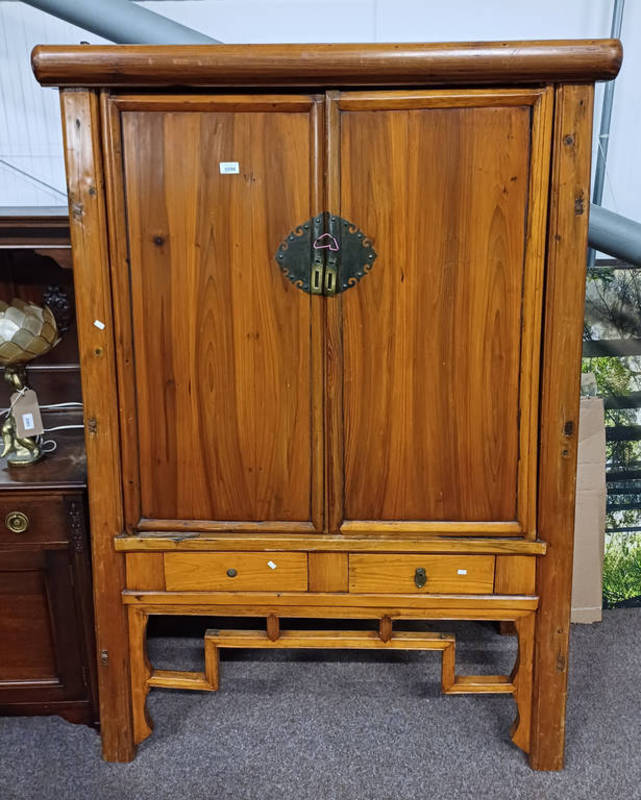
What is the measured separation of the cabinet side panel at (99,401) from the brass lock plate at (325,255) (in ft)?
1.47

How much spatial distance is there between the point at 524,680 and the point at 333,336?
1065mm

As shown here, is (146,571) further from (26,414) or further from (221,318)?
(221,318)

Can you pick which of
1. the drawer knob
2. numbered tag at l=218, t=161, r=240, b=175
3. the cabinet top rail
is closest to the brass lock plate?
numbered tag at l=218, t=161, r=240, b=175

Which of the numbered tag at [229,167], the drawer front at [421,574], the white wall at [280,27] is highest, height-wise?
the white wall at [280,27]

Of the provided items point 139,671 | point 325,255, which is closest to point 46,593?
point 139,671

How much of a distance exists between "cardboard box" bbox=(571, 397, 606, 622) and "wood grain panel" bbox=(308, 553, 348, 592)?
42.4 inches

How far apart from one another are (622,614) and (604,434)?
2.36 feet

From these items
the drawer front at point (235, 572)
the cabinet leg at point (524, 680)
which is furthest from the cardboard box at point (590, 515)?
the drawer front at point (235, 572)

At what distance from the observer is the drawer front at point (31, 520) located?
195 cm

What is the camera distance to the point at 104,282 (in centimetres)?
172

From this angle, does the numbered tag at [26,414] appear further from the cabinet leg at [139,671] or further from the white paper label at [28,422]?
the cabinet leg at [139,671]

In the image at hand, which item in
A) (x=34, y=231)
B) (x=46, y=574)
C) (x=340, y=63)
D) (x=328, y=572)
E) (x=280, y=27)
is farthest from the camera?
(x=280, y=27)

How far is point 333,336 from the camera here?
1739 mm

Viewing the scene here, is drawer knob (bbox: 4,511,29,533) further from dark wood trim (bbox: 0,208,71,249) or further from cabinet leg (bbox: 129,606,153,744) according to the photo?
dark wood trim (bbox: 0,208,71,249)
